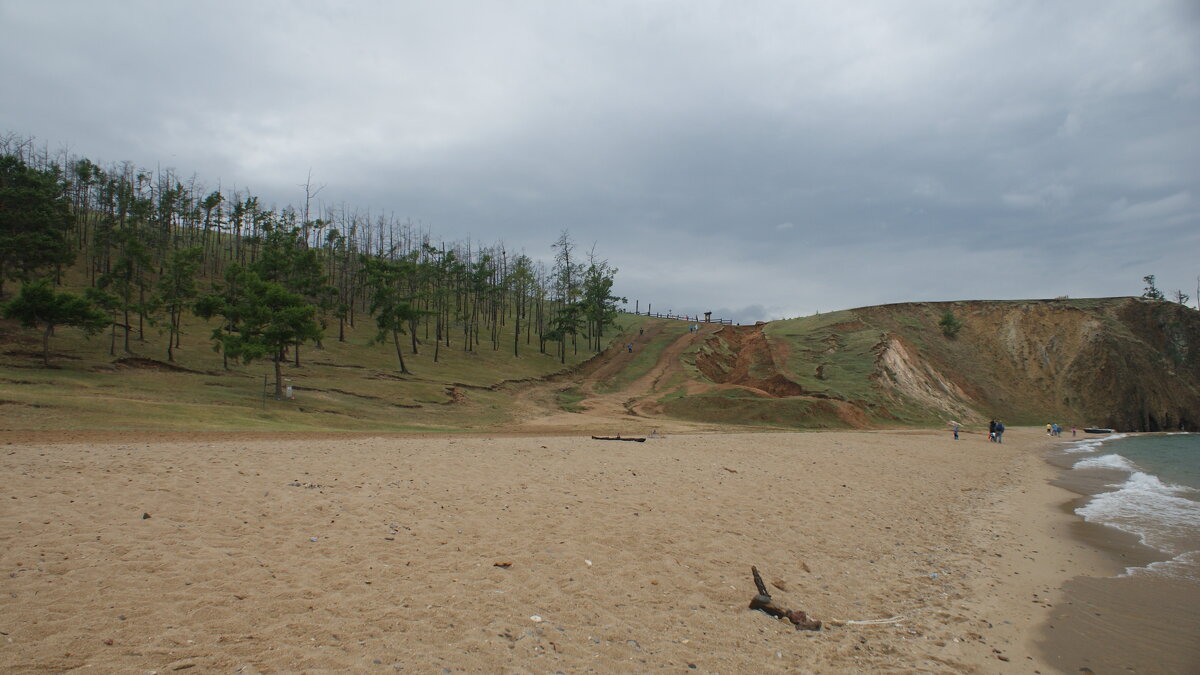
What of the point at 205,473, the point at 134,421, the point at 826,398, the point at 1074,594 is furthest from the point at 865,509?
the point at 826,398

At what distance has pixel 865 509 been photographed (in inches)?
481

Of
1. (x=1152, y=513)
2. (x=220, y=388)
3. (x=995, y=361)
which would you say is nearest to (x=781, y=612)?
(x=1152, y=513)

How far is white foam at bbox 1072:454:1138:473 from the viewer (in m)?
25.5

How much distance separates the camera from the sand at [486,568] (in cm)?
522

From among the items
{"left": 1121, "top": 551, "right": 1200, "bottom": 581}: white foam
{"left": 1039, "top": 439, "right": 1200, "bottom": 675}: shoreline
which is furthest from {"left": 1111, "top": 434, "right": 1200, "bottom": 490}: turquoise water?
{"left": 1039, "top": 439, "right": 1200, "bottom": 675}: shoreline

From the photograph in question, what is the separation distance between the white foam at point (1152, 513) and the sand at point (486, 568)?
1360 millimetres

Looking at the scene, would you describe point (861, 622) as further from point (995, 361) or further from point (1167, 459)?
point (995, 361)

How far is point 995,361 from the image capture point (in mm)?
61844

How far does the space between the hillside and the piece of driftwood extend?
21.6 m

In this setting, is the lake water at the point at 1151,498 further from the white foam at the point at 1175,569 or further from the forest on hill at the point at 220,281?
the forest on hill at the point at 220,281

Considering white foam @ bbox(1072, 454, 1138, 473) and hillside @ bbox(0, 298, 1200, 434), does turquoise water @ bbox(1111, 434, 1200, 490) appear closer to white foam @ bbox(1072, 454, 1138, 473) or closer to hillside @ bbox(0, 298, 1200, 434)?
white foam @ bbox(1072, 454, 1138, 473)

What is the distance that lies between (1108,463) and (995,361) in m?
40.3

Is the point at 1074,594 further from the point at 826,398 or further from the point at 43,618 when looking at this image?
the point at 826,398

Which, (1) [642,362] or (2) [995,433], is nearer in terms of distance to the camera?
(2) [995,433]
